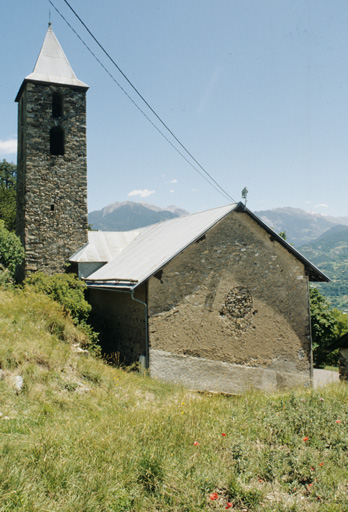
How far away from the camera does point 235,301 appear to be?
1220cm

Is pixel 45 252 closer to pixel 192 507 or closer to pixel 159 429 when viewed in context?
pixel 159 429

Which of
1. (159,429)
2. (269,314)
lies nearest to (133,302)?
(269,314)

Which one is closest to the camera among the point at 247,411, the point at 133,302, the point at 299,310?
the point at 247,411

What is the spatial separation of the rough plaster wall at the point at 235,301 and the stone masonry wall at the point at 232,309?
3 centimetres

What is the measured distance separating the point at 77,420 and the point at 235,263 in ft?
24.7

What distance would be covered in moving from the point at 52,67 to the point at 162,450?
59.1ft

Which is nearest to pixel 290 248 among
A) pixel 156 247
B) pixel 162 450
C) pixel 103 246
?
pixel 156 247

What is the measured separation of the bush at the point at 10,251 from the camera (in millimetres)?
15944

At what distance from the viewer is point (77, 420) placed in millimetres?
5852

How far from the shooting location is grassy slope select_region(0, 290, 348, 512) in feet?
12.7

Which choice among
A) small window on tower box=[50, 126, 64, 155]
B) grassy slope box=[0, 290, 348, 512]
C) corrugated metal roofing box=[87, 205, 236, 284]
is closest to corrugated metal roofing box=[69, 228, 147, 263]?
corrugated metal roofing box=[87, 205, 236, 284]

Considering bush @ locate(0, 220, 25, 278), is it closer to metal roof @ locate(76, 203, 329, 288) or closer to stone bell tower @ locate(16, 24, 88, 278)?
stone bell tower @ locate(16, 24, 88, 278)

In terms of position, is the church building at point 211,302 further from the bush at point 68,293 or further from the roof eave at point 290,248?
the bush at point 68,293

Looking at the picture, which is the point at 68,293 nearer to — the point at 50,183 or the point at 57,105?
the point at 50,183
